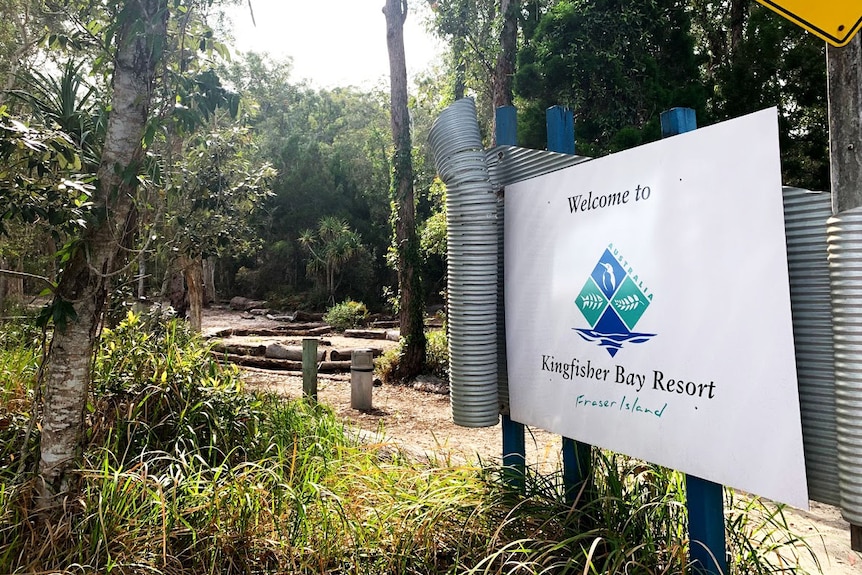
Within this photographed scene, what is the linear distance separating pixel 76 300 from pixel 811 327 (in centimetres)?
269

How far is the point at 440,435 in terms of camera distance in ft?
21.5

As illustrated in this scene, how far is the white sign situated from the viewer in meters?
1.60

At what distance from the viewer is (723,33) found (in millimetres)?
13250

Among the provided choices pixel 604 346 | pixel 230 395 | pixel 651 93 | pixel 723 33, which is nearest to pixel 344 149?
pixel 723 33

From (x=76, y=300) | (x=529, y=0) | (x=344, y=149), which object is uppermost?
(x=344, y=149)

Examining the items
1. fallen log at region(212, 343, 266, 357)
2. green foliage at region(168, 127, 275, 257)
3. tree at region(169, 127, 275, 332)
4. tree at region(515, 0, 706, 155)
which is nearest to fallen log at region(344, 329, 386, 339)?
fallen log at region(212, 343, 266, 357)

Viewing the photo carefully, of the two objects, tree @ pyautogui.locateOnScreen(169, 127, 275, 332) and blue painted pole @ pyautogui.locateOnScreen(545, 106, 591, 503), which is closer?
blue painted pole @ pyautogui.locateOnScreen(545, 106, 591, 503)

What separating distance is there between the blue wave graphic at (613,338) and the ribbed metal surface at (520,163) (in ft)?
2.26

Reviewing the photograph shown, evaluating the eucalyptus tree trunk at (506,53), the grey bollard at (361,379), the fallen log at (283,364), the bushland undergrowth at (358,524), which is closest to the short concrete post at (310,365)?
the grey bollard at (361,379)

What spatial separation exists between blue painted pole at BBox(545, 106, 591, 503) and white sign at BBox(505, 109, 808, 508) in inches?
8.0

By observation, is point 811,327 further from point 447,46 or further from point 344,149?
point 344,149

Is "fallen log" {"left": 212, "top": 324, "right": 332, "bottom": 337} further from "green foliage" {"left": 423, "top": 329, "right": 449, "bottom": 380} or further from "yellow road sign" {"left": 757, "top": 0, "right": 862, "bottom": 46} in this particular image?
"yellow road sign" {"left": 757, "top": 0, "right": 862, "bottom": 46}

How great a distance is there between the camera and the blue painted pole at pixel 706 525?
6.06ft

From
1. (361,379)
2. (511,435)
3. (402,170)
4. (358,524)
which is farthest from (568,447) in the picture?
(402,170)
